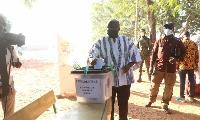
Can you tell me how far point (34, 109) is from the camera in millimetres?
1950

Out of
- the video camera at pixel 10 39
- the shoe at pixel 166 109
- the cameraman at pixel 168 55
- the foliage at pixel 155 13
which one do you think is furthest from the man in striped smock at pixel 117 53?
the foliage at pixel 155 13

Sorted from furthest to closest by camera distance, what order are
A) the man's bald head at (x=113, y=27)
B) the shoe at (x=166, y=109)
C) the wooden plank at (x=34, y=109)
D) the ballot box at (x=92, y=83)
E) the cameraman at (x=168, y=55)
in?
the shoe at (x=166, y=109) < the cameraman at (x=168, y=55) < the man's bald head at (x=113, y=27) < the ballot box at (x=92, y=83) < the wooden plank at (x=34, y=109)

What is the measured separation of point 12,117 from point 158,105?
430 centimetres

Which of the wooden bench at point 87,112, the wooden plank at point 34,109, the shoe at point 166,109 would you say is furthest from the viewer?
the shoe at point 166,109

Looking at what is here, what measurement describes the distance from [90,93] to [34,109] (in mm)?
681

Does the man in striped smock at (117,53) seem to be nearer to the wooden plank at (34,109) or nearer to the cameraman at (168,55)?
the wooden plank at (34,109)

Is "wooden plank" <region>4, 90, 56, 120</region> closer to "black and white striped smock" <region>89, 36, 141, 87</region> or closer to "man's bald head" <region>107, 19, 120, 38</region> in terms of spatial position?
"black and white striped smock" <region>89, 36, 141, 87</region>

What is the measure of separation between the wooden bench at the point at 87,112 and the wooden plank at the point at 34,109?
255 millimetres

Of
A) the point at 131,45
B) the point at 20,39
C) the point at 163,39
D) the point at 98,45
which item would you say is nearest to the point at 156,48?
the point at 163,39

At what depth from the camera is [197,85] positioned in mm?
5539

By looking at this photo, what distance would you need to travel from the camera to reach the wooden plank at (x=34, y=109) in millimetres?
1643

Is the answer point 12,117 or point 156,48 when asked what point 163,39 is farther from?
point 12,117

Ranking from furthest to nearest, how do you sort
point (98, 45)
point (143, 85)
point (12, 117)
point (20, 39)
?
point (143, 85) < point (98, 45) < point (20, 39) < point (12, 117)

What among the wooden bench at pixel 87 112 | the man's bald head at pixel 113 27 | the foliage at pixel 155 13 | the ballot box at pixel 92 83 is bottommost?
the wooden bench at pixel 87 112
